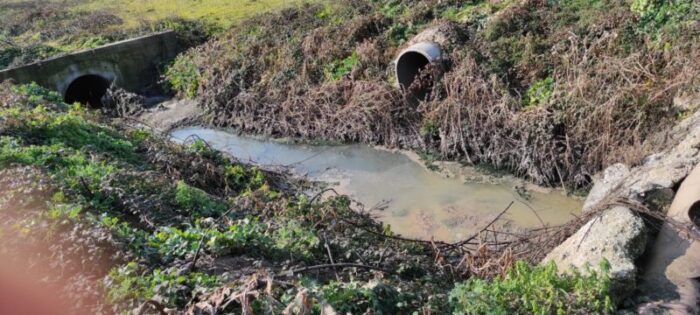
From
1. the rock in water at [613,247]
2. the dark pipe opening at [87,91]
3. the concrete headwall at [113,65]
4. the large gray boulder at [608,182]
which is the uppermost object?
the concrete headwall at [113,65]

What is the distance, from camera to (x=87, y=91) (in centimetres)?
2136

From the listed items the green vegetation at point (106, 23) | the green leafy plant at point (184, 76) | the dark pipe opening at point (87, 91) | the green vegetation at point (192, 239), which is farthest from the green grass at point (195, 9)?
the green vegetation at point (192, 239)

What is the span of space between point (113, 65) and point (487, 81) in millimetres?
13632

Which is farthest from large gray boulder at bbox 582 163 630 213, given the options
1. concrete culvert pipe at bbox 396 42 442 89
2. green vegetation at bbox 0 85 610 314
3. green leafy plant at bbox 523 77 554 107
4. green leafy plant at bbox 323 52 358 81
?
green leafy plant at bbox 323 52 358 81

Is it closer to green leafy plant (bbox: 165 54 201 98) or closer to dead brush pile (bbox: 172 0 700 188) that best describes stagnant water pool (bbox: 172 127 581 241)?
dead brush pile (bbox: 172 0 700 188)

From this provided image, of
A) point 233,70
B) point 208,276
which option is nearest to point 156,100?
point 233,70

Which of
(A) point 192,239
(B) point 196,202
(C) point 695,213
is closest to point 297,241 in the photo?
(A) point 192,239

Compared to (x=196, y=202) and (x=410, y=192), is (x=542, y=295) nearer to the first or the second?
(x=196, y=202)

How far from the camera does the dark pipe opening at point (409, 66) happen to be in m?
14.5

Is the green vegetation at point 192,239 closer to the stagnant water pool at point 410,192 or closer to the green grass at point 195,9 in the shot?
the stagnant water pool at point 410,192

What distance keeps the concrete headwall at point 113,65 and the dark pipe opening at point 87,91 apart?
893 millimetres

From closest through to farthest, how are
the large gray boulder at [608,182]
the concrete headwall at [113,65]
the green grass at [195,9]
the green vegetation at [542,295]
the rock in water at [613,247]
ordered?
1. the green vegetation at [542,295]
2. the rock in water at [613,247]
3. the large gray boulder at [608,182]
4. the concrete headwall at [113,65]
5. the green grass at [195,9]

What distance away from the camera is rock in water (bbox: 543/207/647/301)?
541 centimetres

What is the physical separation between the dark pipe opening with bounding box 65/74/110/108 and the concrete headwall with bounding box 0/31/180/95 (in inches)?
35.2
